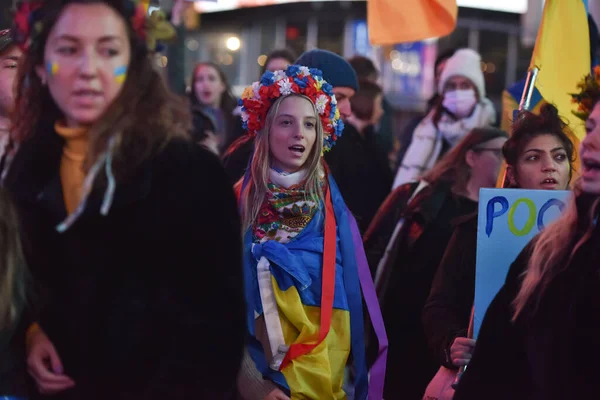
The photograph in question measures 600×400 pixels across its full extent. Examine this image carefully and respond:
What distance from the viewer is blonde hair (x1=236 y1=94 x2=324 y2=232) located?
15.6 feet

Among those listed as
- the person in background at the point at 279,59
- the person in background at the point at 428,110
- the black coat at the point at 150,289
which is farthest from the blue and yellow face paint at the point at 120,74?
the person in background at the point at 428,110

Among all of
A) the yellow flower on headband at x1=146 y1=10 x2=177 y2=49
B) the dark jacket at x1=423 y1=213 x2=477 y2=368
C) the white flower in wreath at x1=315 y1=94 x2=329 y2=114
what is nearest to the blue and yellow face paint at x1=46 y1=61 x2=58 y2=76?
the yellow flower on headband at x1=146 y1=10 x2=177 y2=49

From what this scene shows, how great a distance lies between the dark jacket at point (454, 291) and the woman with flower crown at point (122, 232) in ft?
6.58

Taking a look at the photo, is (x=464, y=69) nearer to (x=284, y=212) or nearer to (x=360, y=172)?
(x=360, y=172)

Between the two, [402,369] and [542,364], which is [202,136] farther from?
[542,364]

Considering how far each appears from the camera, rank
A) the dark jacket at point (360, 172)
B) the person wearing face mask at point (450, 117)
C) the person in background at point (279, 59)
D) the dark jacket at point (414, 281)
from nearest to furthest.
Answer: the dark jacket at point (414, 281), the dark jacket at point (360, 172), the person in background at point (279, 59), the person wearing face mask at point (450, 117)

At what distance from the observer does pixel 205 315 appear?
2.81m

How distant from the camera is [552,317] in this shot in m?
3.08

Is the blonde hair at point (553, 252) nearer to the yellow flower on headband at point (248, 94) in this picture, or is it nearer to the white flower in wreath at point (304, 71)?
the white flower in wreath at point (304, 71)

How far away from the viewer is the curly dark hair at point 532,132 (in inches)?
200

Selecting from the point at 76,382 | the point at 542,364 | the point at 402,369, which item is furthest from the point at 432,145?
the point at 76,382

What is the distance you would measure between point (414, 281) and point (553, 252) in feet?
9.21

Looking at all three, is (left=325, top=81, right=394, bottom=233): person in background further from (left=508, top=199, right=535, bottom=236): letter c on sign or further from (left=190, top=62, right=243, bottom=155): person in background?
(left=508, top=199, right=535, bottom=236): letter c on sign

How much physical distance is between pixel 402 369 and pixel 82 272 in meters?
3.49
